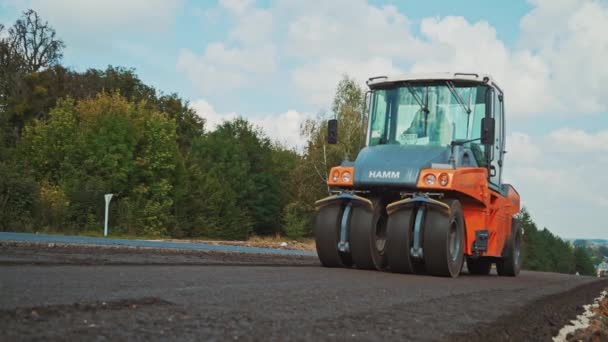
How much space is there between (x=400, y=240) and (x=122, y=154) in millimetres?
40576

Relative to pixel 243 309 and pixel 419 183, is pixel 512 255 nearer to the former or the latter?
pixel 419 183

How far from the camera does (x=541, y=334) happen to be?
5348mm

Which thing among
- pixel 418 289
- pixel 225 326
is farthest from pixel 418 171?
pixel 225 326

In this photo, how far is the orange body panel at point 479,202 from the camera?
38.5ft

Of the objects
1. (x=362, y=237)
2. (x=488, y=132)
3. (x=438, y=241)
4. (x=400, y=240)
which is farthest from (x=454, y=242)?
(x=488, y=132)

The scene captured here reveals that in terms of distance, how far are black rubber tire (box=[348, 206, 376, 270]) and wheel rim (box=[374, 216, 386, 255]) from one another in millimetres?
320

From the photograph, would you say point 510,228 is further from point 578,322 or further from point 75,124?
point 75,124

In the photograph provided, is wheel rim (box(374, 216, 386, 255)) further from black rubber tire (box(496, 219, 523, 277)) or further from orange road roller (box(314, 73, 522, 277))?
black rubber tire (box(496, 219, 523, 277))

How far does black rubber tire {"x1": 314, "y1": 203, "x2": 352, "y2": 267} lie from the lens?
12.5m

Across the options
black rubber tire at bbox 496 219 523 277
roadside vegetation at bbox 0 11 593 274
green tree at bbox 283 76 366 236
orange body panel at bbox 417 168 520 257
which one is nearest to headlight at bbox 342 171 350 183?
orange body panel at bbox 417 168 520 257

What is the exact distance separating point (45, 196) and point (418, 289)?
28.8 m

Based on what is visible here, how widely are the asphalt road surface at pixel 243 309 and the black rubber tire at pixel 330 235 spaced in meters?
3.92

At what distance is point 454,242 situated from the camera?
12242 mm

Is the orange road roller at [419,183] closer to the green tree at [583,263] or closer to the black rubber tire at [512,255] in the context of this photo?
the black rubber tire at [512,255]
